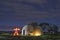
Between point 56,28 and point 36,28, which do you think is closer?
point 36,28

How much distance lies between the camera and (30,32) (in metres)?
96.9

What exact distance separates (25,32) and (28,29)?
2.40m

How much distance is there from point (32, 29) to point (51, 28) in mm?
45795

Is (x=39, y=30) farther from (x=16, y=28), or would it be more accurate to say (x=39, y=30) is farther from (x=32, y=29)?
(x=16, y=28)

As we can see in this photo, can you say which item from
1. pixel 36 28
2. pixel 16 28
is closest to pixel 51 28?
pixel 36 28

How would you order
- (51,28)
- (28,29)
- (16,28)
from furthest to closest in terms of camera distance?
(51,28) < (28,29) < (16,28)

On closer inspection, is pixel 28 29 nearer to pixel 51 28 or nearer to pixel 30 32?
pixel 30 32

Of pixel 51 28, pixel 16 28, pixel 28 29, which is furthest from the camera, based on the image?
pixel 51 28

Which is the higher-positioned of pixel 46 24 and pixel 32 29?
pixel 46 24

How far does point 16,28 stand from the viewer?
280ft

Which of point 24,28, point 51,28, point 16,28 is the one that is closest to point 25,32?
point 24,28

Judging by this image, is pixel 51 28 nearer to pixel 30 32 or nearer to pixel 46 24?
pixel 46 24

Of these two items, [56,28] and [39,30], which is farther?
[56,28]

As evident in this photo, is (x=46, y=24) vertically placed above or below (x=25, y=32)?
above
